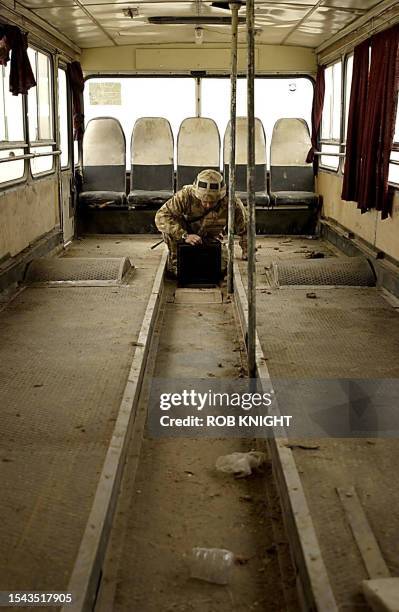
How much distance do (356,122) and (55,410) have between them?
18.4ft

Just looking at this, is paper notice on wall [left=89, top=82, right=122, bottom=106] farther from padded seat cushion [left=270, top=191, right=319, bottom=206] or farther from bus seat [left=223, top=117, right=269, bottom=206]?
padded seat cushion [left=270, top=191, right=319, bottom=206]

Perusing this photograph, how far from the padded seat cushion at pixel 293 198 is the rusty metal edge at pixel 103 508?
6243mm

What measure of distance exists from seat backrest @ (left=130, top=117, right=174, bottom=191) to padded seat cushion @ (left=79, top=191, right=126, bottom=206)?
559 mm

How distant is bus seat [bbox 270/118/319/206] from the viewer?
1120 cm

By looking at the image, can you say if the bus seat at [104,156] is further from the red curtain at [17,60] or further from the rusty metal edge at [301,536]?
the rusty metal edge at [301,536]

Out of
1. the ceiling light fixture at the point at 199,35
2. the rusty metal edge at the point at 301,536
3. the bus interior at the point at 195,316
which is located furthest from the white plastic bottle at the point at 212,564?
the ceiling light fixture at the point at 199,35

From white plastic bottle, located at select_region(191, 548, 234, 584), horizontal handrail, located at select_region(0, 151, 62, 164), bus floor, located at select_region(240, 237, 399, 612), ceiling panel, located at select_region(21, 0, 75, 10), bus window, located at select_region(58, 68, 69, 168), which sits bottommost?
white plastic bottle, located at select_region(191, 548, 234, 584)

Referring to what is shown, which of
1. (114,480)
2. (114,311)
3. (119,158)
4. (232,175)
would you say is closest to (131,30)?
(119,158)

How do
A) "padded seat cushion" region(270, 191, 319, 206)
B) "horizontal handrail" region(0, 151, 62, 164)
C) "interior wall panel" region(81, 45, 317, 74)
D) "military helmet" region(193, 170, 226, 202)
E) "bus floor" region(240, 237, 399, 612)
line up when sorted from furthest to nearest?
"interior wall panel" region(81, 45, 317, 74)
"padded seat cushion" region(270, 191, 319, 206)
"military helmet" region(193, 170, 226, 202)
"horizontal handrail" region(0, 151, 62, 164)
"bus floor" region(240, 237, 399, 612)

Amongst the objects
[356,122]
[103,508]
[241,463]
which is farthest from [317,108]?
[103,508]

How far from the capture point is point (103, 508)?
2.97 m

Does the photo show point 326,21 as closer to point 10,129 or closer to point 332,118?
Result: point 332,118

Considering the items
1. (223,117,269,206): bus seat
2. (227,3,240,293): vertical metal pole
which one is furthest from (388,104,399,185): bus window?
(223,117,269,206): bus seat

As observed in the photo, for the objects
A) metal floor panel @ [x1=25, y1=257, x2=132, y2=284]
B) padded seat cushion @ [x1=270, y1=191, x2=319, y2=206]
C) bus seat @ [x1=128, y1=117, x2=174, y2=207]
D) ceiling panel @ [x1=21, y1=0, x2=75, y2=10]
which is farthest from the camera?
bus seat @ [x1=128, y1=117, x2=174, y2=207]
